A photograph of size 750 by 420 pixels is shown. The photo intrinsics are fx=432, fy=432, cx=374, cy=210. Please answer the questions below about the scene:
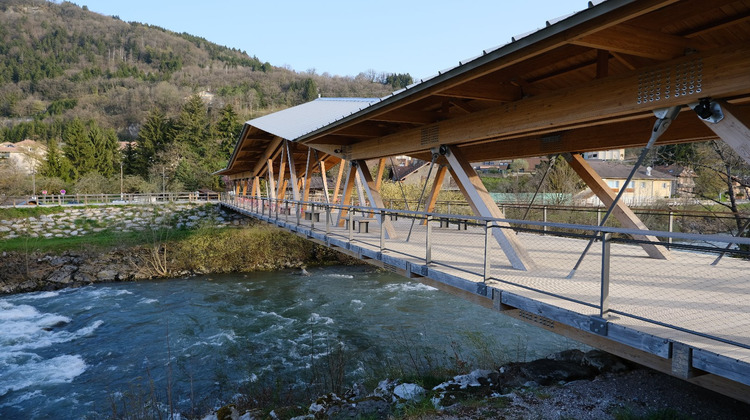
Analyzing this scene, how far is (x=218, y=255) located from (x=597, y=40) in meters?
23.9

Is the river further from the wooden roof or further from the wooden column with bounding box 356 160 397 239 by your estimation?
the wooden roof

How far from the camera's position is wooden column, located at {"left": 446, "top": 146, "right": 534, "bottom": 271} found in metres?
5.93

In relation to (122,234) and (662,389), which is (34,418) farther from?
(122,234)

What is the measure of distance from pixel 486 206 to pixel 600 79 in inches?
89.8

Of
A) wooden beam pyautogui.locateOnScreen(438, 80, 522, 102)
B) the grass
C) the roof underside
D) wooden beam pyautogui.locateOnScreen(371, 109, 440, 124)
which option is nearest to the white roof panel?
the roof underside

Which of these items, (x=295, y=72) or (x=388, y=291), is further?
(x=295, y=72)

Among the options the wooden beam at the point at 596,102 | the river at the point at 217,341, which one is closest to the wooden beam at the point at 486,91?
the wooden beam at the point at 596,102

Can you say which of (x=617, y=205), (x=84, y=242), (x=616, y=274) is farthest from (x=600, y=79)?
(x=84, y=242)

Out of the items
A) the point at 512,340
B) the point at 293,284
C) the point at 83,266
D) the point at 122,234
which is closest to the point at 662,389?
the point at 512,340

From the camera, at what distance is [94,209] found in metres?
30.9

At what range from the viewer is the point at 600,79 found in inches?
188

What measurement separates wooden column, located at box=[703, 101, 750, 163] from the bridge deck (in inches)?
57.6

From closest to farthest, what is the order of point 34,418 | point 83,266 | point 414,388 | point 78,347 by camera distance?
point 414,388, point 34,418, point 78,347, point 83,266

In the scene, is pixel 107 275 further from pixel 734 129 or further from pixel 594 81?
pixel 734 129
